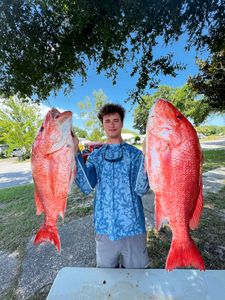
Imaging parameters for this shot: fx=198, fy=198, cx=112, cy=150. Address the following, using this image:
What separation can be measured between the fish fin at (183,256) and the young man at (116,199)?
1.68 ft

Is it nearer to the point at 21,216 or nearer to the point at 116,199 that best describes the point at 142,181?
the point at 116,199

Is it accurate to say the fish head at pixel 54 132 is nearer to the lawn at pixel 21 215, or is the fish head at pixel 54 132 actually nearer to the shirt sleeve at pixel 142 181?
the shirt sleeve at pixel 142 181

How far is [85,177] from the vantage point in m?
1.56

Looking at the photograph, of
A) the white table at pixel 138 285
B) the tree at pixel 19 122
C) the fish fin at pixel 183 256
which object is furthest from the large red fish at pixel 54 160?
the tree at pixel 19 122

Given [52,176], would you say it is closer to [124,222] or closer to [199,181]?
[124,222]

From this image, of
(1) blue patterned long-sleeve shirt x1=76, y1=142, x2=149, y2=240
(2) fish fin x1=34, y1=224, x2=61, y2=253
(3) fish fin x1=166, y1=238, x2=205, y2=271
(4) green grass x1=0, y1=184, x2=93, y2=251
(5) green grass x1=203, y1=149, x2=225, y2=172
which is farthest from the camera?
(5) green grass x1=203, y1=149, x2=225, y2=172

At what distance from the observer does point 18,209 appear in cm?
592

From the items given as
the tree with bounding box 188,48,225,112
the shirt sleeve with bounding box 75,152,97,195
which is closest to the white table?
the shirt sleeve with bounding box 75,152,97,195

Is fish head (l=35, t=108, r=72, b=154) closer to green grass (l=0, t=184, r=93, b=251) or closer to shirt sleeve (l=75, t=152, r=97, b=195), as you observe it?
shirt sleeve (l=75, t=152, r=97, b=195)

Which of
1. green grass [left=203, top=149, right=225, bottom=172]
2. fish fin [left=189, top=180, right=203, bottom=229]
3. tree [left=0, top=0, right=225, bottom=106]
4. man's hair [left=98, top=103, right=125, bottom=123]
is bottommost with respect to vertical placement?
green grass [left=203, top=149, right=225, bottom=172]

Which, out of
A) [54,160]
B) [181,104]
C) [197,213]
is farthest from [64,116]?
[181,104]

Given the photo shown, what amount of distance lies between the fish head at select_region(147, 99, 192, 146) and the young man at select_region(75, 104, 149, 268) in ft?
1.60

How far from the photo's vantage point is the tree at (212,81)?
8.96m

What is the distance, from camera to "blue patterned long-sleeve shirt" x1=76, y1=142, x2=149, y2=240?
161 cm
